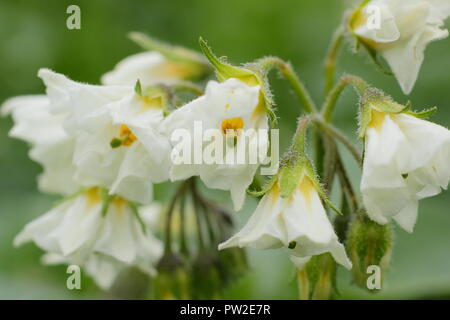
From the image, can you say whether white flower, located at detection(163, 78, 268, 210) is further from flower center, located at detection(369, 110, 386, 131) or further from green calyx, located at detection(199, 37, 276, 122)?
flower center, located at detection(369, 110, 386, 131)

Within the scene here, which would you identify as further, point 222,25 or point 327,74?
point 222,25

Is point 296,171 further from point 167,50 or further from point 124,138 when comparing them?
point 167,50

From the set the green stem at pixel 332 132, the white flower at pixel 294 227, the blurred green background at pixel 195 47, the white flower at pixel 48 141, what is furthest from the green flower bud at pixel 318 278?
the blurred green background at pixel 195 47

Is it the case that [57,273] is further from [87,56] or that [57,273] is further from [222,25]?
[222,25]

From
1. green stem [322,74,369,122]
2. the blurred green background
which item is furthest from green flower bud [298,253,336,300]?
the blurred green background

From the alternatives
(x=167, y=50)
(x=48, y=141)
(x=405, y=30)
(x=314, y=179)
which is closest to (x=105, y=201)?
(x=48, y=141)
